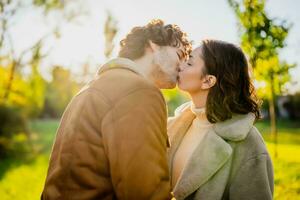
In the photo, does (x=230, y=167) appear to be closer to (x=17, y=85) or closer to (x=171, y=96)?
(x=17, y=85)

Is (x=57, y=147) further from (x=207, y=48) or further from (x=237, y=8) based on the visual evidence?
(x=237, y=8)

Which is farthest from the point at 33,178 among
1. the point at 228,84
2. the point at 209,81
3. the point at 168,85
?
the point at 228,84

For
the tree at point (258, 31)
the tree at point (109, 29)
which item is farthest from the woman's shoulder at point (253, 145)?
the tree at point (109, 29)

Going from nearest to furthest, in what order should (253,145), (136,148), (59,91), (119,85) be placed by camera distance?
(136,148), (119,85), (253,145), (59,91)

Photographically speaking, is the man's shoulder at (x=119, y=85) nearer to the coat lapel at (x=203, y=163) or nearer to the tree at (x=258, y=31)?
the coat lapel at (x=203, y=163)

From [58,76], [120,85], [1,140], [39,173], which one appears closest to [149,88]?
[120,85]

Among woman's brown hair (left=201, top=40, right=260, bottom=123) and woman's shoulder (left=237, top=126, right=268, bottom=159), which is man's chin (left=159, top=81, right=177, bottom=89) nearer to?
woman's brown hair (left=201, top=40, right=260, bottom=123)

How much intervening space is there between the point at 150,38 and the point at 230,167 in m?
1.41

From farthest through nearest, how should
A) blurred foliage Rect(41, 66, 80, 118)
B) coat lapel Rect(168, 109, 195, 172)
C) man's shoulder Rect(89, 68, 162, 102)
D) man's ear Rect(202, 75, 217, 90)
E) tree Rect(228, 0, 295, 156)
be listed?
blurred foliage Rect(41, 66, 80, 118), tree Rect(228, 0, 295, 156), coat lapel Rect(168, 109, 195, 172), man's ear Rect(202, 75, 217, 90), man's shoulder Rect(89, 68, 162, 102)

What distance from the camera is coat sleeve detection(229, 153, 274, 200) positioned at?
3.52 m

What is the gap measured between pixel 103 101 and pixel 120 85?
0.56 feet

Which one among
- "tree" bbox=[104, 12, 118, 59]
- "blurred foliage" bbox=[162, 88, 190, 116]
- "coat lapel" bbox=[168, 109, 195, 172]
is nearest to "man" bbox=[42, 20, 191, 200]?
"coat lapel" bbox=[168, 109, 195, 172]

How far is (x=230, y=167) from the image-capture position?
147 inches

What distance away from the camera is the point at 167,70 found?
402 centimetres
